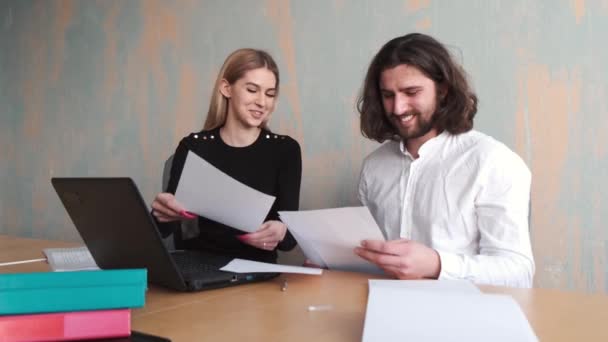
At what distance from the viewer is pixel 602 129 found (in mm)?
1752

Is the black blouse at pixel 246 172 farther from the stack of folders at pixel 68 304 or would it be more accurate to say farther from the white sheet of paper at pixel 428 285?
the stack of folders at pixel 68 304

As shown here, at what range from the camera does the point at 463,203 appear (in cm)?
145

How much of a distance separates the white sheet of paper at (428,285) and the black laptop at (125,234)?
0.23 m

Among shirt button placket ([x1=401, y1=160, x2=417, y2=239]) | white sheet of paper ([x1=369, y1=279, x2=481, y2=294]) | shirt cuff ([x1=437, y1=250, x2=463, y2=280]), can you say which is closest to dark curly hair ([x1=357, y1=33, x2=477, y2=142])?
shirt button placket ([x1=401, y1=160, x2=417, y2=239])

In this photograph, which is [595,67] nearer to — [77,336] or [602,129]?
[602,129]

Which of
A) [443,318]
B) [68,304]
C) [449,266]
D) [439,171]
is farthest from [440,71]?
[68,304]

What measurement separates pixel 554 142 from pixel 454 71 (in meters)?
0.49

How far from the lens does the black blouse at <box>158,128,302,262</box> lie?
1.80 m

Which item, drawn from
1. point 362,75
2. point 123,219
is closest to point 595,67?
point 362,75

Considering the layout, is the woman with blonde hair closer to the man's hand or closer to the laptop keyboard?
the laptop keyboard

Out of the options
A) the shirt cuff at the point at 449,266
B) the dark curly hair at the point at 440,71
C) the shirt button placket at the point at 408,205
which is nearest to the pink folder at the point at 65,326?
the shirt cuff at the point at 449,266

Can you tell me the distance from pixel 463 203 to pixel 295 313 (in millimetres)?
727

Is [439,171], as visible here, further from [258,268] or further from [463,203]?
[258,268]

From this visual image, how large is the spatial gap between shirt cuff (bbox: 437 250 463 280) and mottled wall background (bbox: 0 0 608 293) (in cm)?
81
